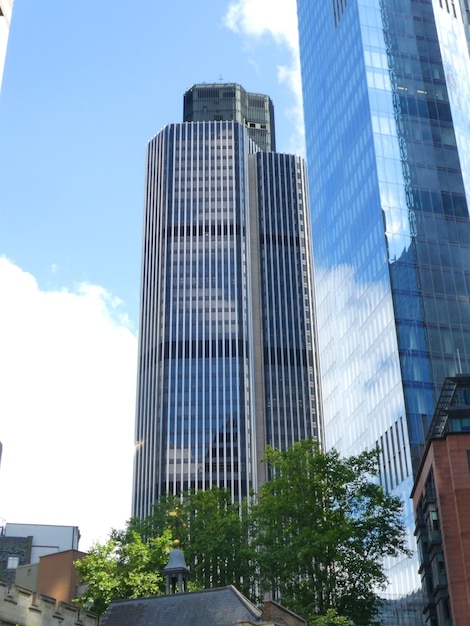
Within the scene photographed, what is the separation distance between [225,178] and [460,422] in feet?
413

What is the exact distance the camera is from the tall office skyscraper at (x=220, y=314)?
532 ft

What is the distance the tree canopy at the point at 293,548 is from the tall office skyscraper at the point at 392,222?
24.3 metres

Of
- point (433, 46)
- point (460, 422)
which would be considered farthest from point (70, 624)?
point (433, 46)

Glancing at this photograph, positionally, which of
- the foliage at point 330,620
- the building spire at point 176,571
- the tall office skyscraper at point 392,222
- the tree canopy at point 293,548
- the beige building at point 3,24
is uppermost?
the tall office skyscraper at point 392,222

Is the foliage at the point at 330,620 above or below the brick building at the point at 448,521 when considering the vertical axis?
below

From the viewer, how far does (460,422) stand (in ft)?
220

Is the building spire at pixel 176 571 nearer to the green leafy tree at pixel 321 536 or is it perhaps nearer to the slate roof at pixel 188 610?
the slate roof at pixel 188 610

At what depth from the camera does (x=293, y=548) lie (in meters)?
56.8

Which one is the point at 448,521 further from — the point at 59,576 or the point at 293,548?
the point at 59,576

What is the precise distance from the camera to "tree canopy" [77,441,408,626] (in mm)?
55812

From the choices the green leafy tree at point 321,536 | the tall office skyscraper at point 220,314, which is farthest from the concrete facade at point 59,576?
the tall office skyscraper at point 220,314

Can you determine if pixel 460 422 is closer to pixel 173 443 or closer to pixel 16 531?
pixel 16 531

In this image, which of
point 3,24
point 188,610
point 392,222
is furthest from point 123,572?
point 392,222

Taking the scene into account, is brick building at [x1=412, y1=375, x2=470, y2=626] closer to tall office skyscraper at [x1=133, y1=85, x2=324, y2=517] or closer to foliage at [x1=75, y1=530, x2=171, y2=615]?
foliage at [x1=75, y1=530, x2=171, y2=615]
